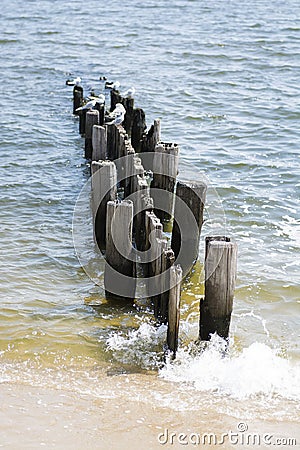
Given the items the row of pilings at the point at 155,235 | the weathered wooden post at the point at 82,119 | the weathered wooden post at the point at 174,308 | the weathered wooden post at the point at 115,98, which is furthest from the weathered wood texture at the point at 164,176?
the weathered wooden post at the point at 115,98

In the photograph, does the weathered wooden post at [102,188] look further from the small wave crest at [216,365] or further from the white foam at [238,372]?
the white foam at [238,372]

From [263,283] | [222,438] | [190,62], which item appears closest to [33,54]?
[190,62]

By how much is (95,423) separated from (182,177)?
7.65 meters

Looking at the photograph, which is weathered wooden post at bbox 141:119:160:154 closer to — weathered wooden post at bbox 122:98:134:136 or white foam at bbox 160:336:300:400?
weathered wooden post at bbox 122:98:134:136

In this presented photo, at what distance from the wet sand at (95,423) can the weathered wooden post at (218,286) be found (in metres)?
1.28

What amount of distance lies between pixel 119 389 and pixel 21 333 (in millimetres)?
1687

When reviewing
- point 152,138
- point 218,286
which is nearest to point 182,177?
point 152,138

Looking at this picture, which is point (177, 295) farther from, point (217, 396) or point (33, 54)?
point (33, 54)

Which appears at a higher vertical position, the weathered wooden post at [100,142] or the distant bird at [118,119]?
the distant bird at [118,119]

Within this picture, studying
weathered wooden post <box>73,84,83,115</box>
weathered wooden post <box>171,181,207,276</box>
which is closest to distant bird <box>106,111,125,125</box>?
weathered wooden post <box>171,181,207,276</box>

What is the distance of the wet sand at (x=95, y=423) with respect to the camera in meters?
6.12

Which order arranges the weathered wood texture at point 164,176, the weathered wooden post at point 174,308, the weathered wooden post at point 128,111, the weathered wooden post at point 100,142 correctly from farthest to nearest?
the weathered wooden post at point 128,111, the weathered wooden post at point 100,142, the weathered wood texture at point 164,176, the weathered wooden post at point 174,308

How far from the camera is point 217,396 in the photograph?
6980mm

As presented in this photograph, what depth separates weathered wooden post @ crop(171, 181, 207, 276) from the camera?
30.3ft
